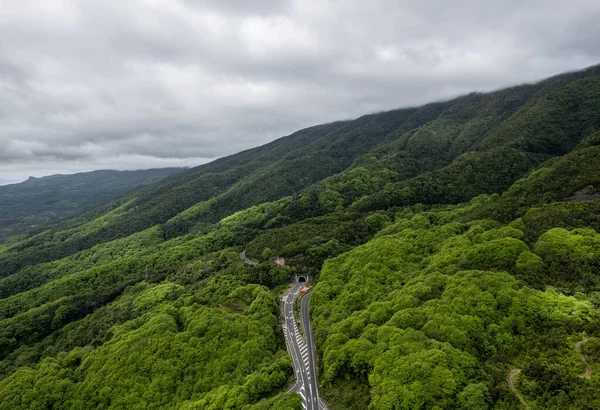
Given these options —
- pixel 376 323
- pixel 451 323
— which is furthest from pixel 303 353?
pixel 451 323

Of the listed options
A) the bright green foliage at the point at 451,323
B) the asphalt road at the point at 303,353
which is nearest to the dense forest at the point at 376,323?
the bright green foliage at the point at 451,323

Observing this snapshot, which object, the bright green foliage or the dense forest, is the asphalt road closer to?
the dense forest

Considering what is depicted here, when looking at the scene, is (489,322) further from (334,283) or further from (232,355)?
(232,355)

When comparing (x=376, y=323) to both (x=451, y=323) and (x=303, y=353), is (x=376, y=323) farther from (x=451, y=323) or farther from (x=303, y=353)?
(x=303, y=353)

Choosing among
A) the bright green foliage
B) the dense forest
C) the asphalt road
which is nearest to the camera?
the bright green foliage

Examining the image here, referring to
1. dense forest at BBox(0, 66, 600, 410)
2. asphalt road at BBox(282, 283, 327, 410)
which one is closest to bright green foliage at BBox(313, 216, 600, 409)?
dense forest at BBox(0, 66, 600, 410)

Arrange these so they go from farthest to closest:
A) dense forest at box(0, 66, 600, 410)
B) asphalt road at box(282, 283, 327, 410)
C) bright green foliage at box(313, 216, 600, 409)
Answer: asphalt road at box(282, 283, 327, 410) → dense forest at box(0, 66, 600, 410) → bright green foliage at box(313, 216, 600, 409)

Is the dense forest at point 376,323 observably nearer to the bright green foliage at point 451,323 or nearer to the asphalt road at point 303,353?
the bright green foliage at point 451,323

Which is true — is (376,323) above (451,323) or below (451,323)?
below

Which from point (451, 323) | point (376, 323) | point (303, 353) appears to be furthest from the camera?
point (303, 353)
